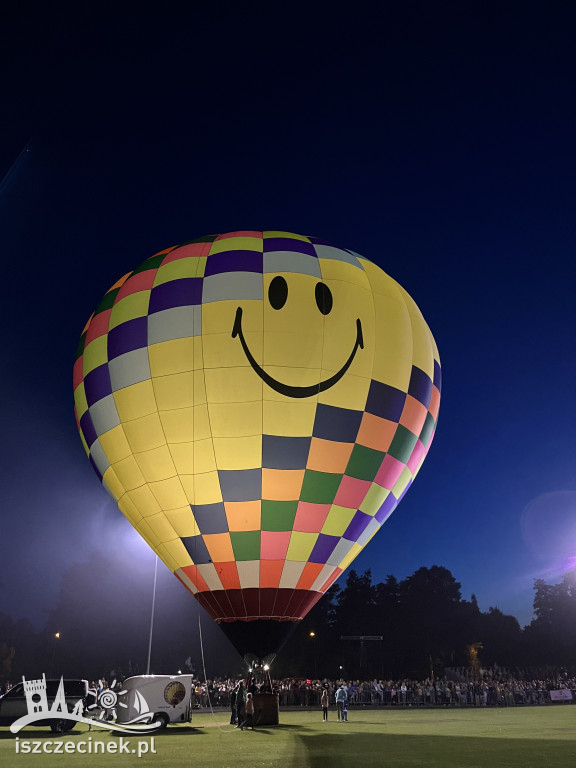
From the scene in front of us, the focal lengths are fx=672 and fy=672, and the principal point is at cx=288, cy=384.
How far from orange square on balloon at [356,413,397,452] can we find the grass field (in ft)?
18.9

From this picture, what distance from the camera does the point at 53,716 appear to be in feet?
49.0

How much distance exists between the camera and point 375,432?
14898mm

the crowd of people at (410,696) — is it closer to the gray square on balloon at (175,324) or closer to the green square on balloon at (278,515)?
the green square on balloon at (278,515)

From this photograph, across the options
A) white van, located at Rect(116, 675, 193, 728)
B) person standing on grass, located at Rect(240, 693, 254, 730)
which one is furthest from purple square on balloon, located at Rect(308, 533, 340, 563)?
white van, located at Rect(116, 675, 193, 728)

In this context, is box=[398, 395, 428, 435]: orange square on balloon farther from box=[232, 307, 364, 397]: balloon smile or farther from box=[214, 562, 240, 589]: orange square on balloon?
box=[214, 562, 240, 589]: orange square on balloon

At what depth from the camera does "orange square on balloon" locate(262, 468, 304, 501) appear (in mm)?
13961

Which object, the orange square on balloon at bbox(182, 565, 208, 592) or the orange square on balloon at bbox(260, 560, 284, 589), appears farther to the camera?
the orange square on balloon at bbox(182, 565, 208, 592)

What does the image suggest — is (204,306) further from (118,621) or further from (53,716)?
(118,621)

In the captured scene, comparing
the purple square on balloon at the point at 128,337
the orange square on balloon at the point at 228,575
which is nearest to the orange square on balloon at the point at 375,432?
the orange square on balloon at the point at 228,575

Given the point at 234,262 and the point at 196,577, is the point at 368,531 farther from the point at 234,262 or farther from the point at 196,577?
the point at 234,262

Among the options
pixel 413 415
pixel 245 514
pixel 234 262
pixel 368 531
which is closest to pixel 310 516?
pixel 245 514

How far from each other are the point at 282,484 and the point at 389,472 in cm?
286

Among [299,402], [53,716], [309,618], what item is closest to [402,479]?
[299,402]

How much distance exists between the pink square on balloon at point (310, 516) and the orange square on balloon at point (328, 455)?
780 millimetres
